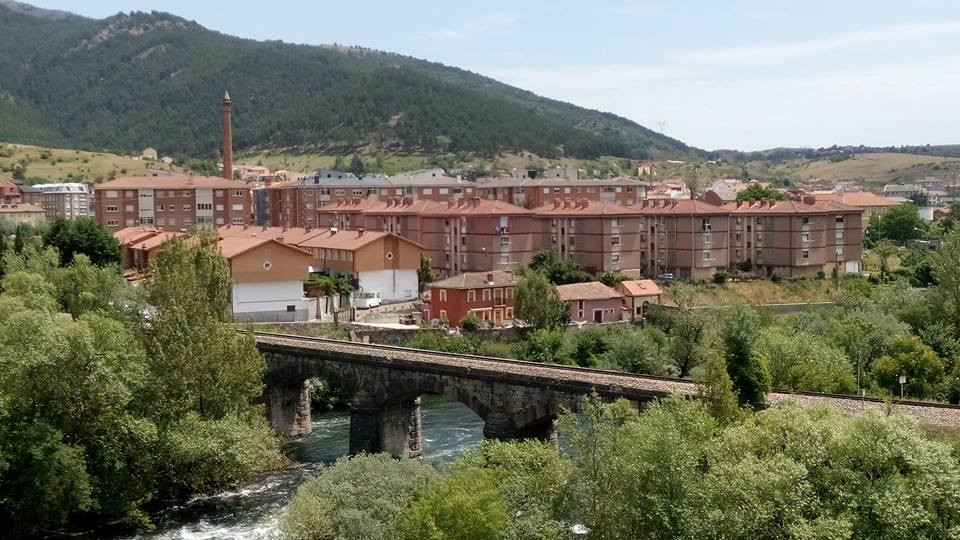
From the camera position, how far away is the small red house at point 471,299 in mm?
74812

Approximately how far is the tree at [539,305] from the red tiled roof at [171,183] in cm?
5041

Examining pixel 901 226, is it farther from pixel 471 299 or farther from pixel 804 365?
pixel 804 365

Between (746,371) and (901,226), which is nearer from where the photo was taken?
(746,371)

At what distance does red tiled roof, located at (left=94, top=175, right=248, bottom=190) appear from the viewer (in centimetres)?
10762

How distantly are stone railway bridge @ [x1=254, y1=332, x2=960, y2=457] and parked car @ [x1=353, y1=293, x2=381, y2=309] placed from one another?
24770 mm

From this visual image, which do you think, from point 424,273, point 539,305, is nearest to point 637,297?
point 539,305

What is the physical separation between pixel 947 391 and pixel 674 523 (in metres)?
25.2

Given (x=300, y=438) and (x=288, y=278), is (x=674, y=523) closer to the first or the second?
(x=300, y=438)

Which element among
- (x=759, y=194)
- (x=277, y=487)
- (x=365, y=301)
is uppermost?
(x=759, y=194)

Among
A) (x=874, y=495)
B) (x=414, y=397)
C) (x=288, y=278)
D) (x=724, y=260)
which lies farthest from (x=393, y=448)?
(x=724, y=260)

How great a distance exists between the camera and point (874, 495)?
72.4 ft

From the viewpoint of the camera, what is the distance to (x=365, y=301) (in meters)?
80.3

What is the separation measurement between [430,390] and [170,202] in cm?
7448

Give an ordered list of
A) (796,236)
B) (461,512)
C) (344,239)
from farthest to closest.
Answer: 1. (796,236)
2. (344,239)
3. (461,512)
